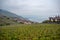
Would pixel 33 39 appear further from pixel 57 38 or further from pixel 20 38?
pixel 57 38

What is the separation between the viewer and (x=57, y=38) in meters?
5.42

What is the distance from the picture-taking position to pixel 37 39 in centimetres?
527

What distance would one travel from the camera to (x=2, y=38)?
216 inches

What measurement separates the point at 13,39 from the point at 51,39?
62.3 inches

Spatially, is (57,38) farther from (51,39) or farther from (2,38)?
(2,38)

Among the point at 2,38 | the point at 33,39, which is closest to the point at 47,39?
the point at 33,39

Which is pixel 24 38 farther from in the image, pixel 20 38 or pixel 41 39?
pixel 41 39

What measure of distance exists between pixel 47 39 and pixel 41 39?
0.82 feet

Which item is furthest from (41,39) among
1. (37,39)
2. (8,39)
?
(8,39)

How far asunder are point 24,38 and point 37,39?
1.83ft

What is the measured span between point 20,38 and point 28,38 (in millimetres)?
338

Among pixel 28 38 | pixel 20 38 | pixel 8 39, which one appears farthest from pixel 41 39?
pixel 8 39

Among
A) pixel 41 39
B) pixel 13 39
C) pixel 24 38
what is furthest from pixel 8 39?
pixel 41 39

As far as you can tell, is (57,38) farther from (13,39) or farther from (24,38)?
(13,39)
